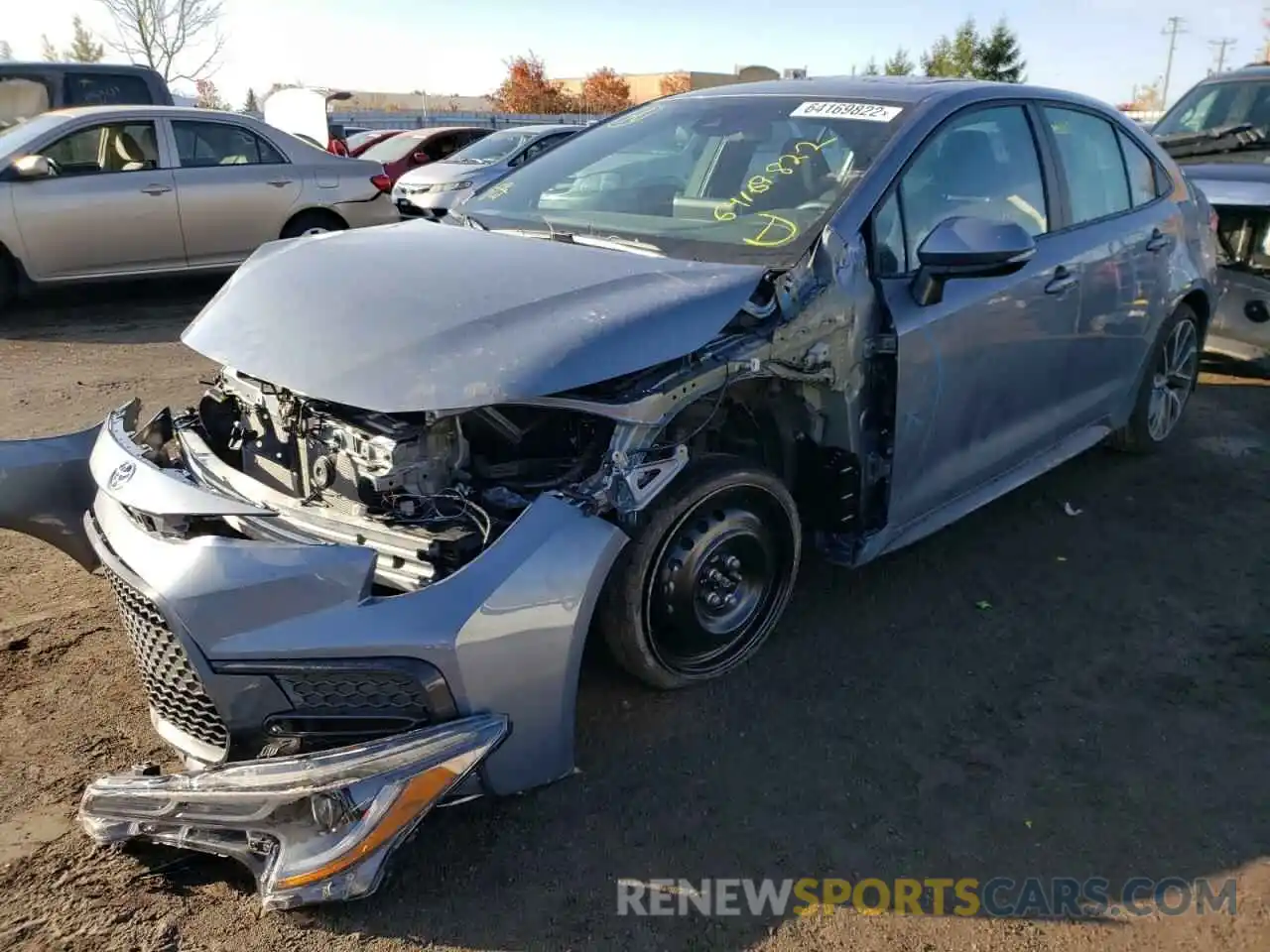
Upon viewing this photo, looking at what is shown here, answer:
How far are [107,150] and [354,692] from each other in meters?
7.99

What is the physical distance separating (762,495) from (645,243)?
962 millimetres

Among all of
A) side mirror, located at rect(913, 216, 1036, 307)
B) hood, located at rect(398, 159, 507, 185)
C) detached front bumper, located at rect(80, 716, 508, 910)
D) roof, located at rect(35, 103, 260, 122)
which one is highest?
roof, located at rect(35, 103, 260, 122)

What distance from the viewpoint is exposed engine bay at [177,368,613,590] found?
8.27ft

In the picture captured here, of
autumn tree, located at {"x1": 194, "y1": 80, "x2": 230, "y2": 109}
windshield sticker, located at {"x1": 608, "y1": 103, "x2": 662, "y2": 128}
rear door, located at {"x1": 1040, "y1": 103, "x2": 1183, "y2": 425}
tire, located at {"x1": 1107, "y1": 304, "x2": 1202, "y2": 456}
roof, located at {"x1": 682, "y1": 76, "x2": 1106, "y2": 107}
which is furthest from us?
autumn tree, located at {"x1": 194, "y1": 80, "x2": 230, "y2": 109}

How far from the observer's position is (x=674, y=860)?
2.53 m

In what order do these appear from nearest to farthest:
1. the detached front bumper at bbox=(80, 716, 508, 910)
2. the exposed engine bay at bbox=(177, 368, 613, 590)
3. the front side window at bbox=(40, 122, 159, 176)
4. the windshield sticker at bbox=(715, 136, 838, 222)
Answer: the detached front bumper at bbox=(80, 716, 508, 910)
the exposed engine bay at bbox=(177, 368, 613, 590)
the windshield sticker at bbox=(715, 136, 838, 222)
the front side window at bbox=(40, 122, 159, 176)

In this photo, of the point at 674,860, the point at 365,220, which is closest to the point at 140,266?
the point at 365,220

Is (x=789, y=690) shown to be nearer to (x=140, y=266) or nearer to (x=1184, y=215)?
(x=1184, y=215)

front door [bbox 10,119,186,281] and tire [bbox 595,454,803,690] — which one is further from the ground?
front door [bbox 10,119,186,281]

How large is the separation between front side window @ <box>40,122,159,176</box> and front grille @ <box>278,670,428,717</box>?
7.74m

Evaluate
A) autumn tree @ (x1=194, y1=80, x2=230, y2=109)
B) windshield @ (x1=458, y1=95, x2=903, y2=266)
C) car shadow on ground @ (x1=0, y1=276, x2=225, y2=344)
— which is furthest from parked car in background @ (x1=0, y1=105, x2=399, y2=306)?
autumn tree @ (x1=194, y1=80, x2=230, y2=109)

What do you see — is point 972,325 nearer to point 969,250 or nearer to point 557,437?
point 969,250

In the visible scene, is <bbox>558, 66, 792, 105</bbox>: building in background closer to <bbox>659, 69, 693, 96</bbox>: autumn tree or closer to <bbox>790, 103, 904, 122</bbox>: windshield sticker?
<bbox>659, 69, 693, 96</bbox>: autumn tree

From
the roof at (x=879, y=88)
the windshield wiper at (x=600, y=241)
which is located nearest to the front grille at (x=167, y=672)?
the windshield wiper at (x=600, y=241)
